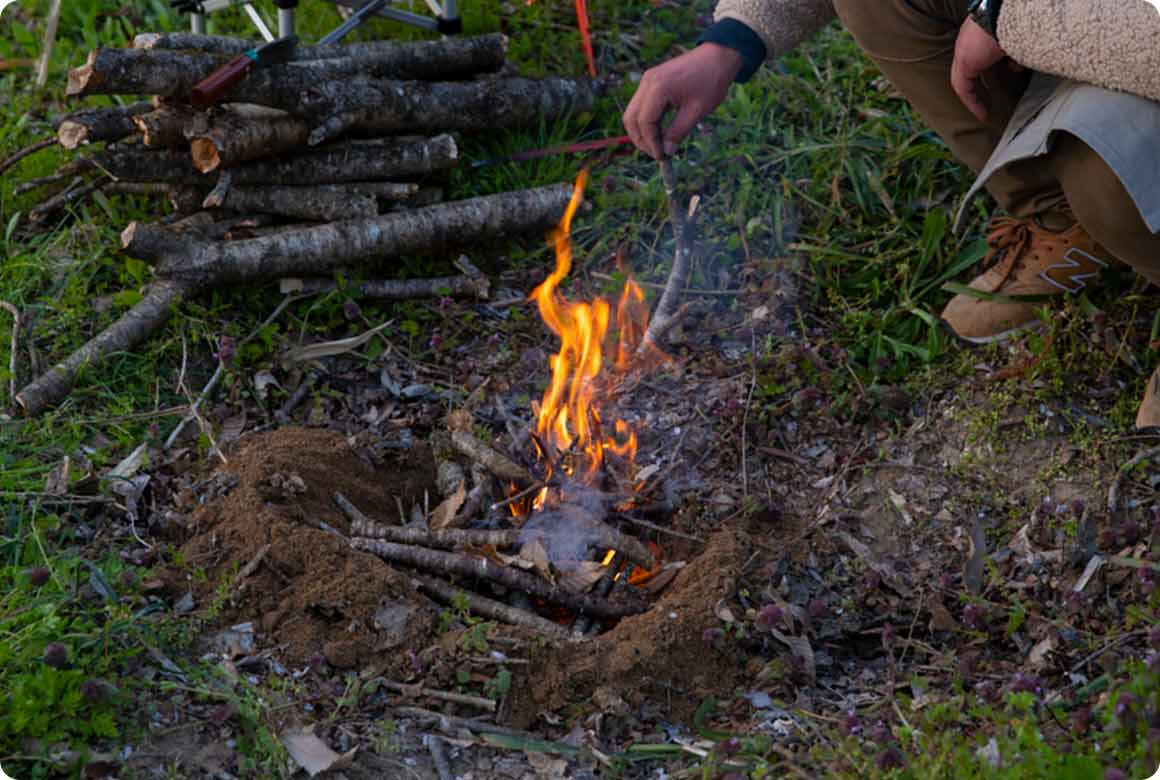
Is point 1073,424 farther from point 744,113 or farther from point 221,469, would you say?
point 221,469

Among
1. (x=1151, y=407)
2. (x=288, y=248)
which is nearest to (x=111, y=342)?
(x=288, y=248)

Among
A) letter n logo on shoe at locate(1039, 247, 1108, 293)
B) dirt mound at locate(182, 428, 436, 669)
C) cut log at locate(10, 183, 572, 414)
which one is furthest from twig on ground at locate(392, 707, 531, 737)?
letter n logo on shoe at locate(1039, 247, 1108, 293)

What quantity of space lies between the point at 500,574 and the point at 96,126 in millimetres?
2347

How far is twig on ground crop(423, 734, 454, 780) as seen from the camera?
2.94 m

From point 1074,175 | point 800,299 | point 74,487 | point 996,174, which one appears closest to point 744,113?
point 800,299

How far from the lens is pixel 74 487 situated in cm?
374

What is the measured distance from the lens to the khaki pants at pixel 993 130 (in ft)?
11.3

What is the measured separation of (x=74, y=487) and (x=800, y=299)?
2456 millimetres

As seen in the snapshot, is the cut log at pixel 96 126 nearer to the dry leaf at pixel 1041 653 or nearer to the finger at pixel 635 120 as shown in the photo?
the finger at pixel 635 120

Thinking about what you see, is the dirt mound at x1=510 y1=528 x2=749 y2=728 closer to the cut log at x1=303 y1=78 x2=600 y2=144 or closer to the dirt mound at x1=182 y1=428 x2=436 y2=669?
the dirt mound at x1=182 y1=428 x2=436 y2=669

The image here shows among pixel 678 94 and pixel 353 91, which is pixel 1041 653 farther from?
pixel 353 91

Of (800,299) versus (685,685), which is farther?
(800,299)

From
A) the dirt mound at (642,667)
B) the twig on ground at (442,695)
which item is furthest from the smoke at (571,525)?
the twig on ground at (442,695)

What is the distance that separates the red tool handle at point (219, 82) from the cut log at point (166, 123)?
0.36 ft
